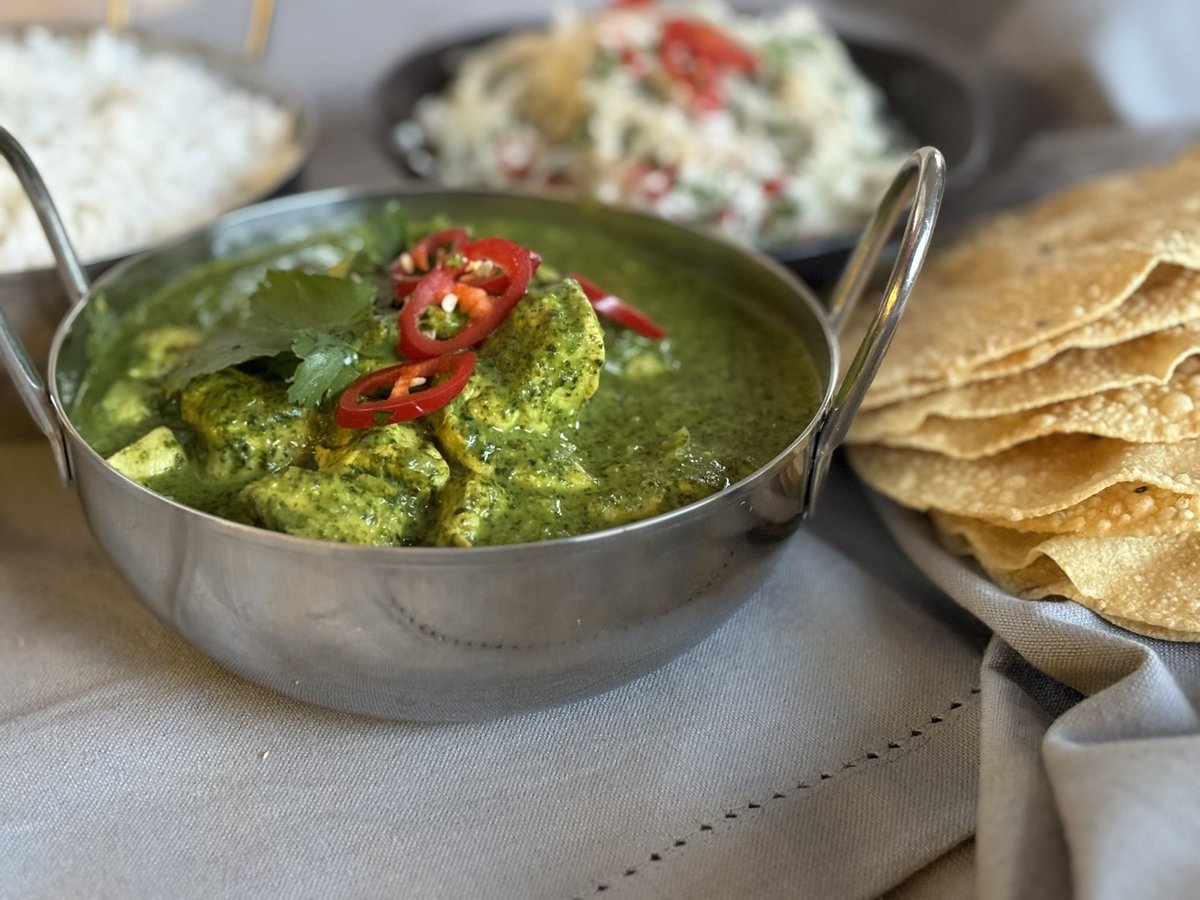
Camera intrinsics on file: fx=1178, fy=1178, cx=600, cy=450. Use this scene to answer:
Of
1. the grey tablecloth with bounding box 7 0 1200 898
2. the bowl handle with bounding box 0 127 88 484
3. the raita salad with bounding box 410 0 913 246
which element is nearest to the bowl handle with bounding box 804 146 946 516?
the grey tablecloth with bounding box 7 0 1200 898

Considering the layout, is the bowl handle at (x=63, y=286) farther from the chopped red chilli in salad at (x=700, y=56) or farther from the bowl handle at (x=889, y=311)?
the chopped red chilli in salad at (x=700, y=56)

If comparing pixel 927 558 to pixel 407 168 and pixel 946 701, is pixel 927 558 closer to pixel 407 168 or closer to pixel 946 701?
pixel 946 701

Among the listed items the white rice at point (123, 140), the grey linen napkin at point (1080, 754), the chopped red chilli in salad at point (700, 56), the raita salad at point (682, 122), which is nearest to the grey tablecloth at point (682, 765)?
the grey linen napkin at point (1080, 754)

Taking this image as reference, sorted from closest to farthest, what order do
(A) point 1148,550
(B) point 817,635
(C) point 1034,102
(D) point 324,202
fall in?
1. (A) point 1148,550
2. (B) point 817,635
3. (D) point 324,202
4. (C) point 1034,102

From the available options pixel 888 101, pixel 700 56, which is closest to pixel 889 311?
pixel 700 56

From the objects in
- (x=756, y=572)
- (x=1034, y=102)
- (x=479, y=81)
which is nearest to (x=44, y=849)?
(x=756, y=572)

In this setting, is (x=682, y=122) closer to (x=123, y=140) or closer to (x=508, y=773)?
(x=123, y=140)
